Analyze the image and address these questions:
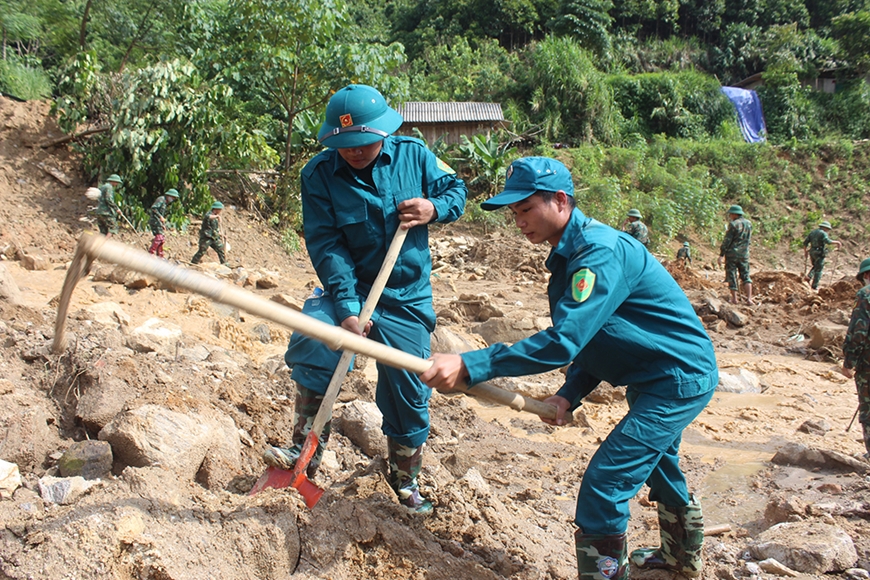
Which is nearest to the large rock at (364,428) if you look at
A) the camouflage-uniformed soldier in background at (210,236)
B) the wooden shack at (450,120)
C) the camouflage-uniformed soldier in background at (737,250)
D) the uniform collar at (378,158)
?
the uniform collar at (378,158)

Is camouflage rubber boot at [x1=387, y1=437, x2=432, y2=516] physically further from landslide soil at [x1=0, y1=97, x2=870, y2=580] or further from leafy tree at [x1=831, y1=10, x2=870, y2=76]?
leafy tree at [x1=831, y1=10, x2=870, y2=76]

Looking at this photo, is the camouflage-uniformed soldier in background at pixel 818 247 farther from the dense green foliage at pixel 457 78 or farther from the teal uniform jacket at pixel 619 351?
the teal uniform jacket at pixel 619 351

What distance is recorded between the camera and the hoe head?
2.88 m

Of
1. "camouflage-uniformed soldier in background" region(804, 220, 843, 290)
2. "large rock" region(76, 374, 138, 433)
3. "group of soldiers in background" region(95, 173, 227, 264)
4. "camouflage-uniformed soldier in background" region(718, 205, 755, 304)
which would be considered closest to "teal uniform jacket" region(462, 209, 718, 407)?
"large rock" region(76, 374, 138, 433)

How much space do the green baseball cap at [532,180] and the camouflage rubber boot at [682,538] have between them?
56.3 inches

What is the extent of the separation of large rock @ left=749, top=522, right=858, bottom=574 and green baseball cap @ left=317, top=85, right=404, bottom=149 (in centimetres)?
242

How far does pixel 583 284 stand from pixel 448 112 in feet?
63.3

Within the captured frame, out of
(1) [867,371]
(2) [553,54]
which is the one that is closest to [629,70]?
(2) [553,54]

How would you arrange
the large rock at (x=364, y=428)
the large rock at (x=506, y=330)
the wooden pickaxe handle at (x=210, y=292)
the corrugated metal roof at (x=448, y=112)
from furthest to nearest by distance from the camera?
the corrugated metal roof at (x=448, y=112)
the large rock at (x=506, y=330)
the large rock at (x=364, y=428)
the wooden pickaxe handle at (x=210, y=292)

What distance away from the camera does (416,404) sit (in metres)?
3.04

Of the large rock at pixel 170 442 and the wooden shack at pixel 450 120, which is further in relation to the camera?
the wooden shack at pixel 450 120

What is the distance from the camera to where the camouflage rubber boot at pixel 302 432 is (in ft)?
9.75

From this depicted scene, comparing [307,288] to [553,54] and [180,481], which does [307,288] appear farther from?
[553,54]

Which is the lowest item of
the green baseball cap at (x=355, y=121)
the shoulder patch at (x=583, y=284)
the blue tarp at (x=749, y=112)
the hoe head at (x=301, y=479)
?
the hoe head at (x=301, y=479)
